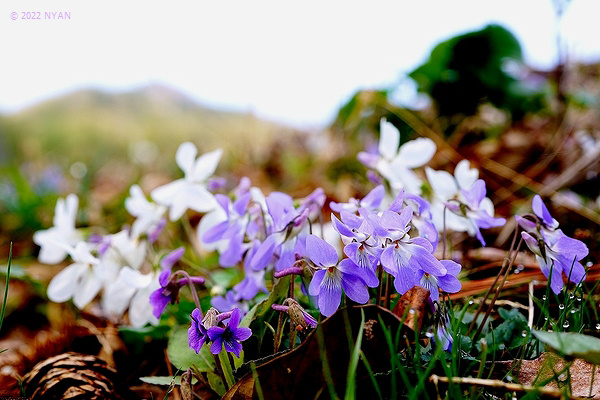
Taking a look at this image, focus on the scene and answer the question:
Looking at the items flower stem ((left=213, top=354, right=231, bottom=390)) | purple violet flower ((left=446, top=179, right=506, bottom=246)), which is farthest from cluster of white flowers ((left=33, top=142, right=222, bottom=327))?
purple violet flower ((left=446, top=179, right=506, bottom=246))

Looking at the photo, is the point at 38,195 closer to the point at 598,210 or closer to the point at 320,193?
the point at 320,193

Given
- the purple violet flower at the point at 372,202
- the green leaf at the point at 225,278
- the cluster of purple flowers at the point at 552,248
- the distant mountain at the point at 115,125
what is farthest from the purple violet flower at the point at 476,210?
the distant mountain at the point at 115,125

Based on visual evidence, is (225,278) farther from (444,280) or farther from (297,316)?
(444,280)

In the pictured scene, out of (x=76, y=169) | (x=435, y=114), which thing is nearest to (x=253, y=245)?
(x=435, y=114)

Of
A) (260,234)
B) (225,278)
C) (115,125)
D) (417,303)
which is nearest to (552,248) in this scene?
(417,303)

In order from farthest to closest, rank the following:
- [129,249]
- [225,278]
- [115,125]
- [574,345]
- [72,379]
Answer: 1. [115,125]
2. [225,278]
3. [129,249]
4. [72,379]
5. [574,345]

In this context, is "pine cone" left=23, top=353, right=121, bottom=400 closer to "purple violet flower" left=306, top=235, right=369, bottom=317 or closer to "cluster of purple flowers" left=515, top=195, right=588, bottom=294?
"purple violet flower" left=306, top=235, right=369, bottom=317

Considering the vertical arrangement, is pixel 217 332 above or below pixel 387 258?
below

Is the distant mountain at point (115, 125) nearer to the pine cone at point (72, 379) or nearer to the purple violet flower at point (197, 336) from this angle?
the pine cone at point (72, 379)
